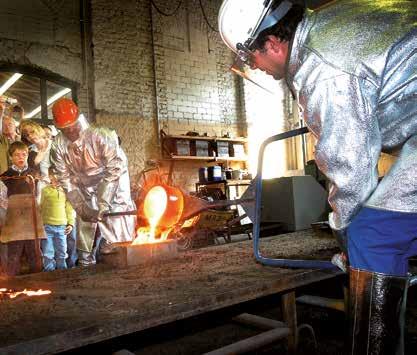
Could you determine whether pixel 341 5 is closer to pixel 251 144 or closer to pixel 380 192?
pixel 380 192

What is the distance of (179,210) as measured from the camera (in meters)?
2.74

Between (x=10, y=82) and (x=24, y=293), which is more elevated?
(x=10, y=82)

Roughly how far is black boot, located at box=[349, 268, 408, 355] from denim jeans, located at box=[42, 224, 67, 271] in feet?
14.1

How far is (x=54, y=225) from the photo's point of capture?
5020 mm

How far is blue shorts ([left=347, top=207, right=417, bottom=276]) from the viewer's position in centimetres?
139

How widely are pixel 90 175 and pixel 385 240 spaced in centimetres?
345

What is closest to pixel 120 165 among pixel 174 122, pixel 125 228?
pixel 125 228

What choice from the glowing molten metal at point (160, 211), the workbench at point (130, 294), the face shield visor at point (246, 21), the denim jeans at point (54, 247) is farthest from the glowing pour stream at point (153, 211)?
the denim jeans at point (54, 247)

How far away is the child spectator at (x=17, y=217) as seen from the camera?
183 inches

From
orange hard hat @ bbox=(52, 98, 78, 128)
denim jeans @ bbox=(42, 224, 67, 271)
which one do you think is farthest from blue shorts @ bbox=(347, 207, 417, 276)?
denim jeans @ bbox=(42, 224, 67, 271)

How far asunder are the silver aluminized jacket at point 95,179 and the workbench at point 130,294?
140 centimetres

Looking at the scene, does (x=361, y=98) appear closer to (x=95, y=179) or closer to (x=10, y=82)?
(x=95, y=179)

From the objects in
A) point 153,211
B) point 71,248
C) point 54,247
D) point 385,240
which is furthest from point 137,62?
point 385,240

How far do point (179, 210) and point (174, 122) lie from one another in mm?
6945
